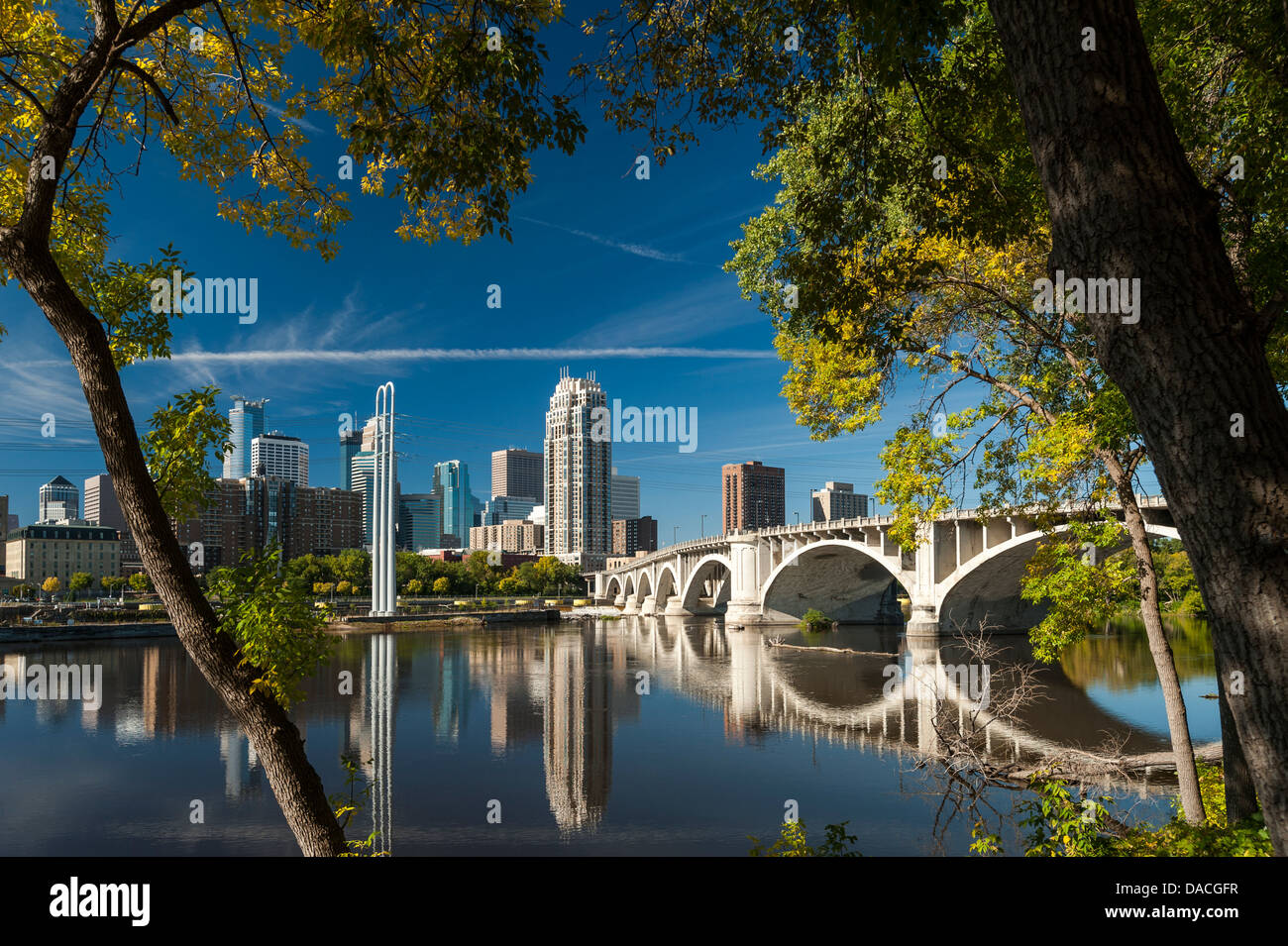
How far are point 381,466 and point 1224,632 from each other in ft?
294

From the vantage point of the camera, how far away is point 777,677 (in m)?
38.9

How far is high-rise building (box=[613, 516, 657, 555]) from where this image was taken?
605 ft

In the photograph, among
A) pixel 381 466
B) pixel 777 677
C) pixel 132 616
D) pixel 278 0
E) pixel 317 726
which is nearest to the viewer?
pixel 278 0

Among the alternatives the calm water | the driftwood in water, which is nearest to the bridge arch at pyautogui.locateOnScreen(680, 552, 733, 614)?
the calm water

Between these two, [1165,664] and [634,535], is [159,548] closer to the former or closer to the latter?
[1165,664]

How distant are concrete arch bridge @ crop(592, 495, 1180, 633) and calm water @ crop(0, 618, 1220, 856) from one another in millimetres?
5306

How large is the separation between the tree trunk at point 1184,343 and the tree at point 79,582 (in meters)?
104

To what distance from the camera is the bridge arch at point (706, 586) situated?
8788 cm

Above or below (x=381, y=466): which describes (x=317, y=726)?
below

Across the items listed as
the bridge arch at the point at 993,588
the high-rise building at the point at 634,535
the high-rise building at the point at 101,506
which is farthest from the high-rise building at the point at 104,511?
the bridge arch at the point at 993,588

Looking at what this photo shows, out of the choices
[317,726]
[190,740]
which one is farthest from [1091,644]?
[190,740]
